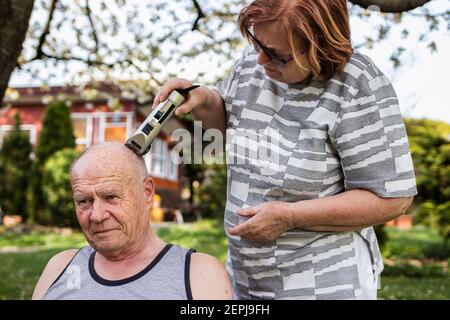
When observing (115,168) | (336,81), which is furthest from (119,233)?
(336,81)

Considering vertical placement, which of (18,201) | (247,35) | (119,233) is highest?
(18,201)

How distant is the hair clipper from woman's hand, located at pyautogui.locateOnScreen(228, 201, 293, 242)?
0.45 meters

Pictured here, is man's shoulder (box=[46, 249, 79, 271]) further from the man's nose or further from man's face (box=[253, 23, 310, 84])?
man's face (box=[253, 23, 310, 84])

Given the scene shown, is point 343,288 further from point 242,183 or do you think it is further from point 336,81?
point 336,81

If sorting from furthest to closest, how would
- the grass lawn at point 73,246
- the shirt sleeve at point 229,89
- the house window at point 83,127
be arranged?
the house window at point 83,127
the grass lawn at point 73,246
the shirt sleeve at point 229,89

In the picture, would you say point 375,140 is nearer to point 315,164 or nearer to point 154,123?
point 315,164

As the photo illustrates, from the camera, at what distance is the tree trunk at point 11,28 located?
388cm

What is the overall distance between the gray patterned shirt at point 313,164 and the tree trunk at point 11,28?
2.63m

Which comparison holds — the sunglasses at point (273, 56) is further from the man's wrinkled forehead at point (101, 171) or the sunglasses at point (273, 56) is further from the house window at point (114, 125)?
the house window at point (114, 125)

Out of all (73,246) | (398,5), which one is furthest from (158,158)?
(398,5)

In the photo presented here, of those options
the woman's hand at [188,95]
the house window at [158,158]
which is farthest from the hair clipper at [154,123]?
the house window at [158,158]

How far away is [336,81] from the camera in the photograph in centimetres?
179
